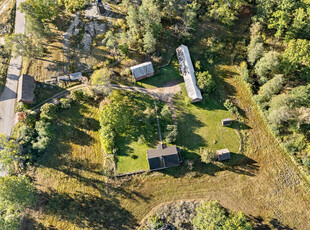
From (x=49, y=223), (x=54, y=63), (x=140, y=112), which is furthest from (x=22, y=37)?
(x=49, y=223)

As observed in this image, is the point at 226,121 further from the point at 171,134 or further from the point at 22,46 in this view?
the point at 22,46

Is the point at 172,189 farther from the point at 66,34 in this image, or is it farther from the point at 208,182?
the point at 66,34

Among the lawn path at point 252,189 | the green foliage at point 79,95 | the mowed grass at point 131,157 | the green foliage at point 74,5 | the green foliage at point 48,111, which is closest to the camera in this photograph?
the lawn path at point 252,189

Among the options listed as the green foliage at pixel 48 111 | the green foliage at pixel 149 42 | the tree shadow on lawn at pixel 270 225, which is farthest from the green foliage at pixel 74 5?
the tree shadow on lawn at pixel 270 225

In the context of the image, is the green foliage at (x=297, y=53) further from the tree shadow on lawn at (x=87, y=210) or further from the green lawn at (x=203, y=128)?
the tree shadow on lawn at (x=87, y=210)

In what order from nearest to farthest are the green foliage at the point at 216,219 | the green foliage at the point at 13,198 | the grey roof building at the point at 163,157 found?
1. the green foliage at the point at 216,219
2. the green foliage at the point at 13,198
3. the grey roof building at the point at 163,157

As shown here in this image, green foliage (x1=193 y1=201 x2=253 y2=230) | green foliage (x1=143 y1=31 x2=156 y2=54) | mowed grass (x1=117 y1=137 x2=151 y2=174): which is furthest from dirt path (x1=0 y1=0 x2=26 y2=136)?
green foliage (x1=193 y1=201 x2=253 y2=230)

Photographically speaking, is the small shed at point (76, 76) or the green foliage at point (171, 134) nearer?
the green foliage at point (171, 134)
